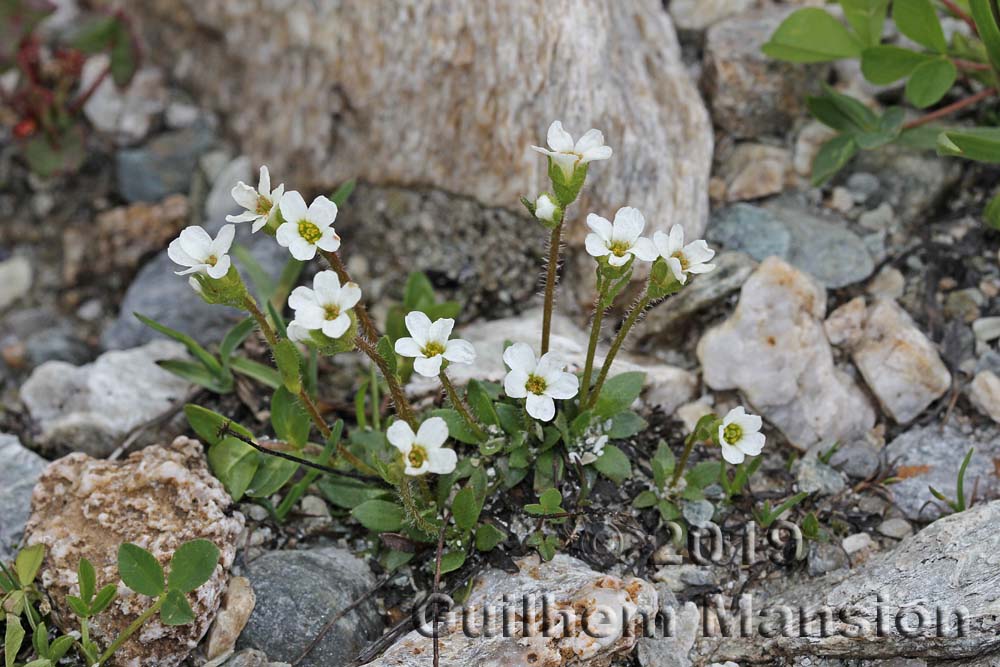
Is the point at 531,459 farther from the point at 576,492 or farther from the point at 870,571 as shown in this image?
the point at 870,571

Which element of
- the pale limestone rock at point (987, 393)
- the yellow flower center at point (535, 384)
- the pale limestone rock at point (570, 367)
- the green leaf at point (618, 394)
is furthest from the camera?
the pale limestone rock at point (570, 367)

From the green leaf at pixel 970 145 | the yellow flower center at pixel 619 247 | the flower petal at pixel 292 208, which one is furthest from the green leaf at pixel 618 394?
the green leaf at pixel 970 145

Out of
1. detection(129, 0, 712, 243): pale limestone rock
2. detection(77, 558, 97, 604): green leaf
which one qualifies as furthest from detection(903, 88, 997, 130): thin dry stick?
detection(77, 558, 97, 604): green leaf

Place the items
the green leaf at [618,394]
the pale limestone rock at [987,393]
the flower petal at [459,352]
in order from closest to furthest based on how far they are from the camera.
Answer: the flower petal at [459,352], the green leaf at [618,394], the pale limestone rock at [987,393]

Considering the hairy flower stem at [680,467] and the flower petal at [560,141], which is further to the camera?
the hairy flower stem at [680,467]

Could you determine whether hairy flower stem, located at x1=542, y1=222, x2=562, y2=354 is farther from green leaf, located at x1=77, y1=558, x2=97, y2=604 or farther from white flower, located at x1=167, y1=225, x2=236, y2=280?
green leaf, located at x1=77, y1=558, x2=97, y2=604

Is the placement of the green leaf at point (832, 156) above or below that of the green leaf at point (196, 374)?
above

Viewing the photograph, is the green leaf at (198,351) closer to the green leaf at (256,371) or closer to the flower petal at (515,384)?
the green leaf at (256,371)
